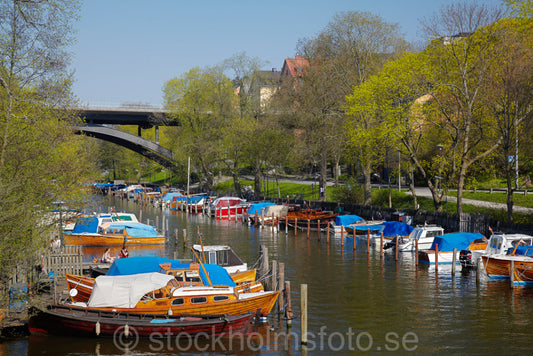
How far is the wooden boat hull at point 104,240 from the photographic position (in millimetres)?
46716

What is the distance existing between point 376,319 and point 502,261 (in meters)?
11.4

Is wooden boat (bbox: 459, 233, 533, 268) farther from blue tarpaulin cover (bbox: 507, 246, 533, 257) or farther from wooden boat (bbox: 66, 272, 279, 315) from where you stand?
wooden boat (bbox: 66, 272, 279, 315)

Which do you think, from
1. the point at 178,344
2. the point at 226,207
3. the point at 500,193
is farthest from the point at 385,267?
the point at 226,207

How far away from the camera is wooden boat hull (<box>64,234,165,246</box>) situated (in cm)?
4672

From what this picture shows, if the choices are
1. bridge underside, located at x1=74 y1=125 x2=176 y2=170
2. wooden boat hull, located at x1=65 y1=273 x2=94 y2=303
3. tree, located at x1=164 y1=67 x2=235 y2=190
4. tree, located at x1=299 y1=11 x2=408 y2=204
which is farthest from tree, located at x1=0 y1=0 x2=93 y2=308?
bridge underside, located at x1=74 y1=125 x2=176 y2=170

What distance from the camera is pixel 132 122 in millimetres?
105875

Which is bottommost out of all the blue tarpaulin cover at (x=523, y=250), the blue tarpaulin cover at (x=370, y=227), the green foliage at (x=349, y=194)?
the blue tarpaulin cover at (x=370, y=227)

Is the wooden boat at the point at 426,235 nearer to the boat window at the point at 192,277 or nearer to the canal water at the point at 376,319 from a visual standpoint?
the canal water at the point at 376,319

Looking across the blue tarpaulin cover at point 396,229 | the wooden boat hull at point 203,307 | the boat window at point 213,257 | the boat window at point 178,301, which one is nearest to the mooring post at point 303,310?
the wooden boat hull at point 203,307

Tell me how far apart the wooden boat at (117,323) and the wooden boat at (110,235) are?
23.0 m

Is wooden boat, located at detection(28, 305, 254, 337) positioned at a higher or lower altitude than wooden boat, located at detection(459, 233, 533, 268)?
lower

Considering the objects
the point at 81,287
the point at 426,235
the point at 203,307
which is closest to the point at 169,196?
the point at 426,235

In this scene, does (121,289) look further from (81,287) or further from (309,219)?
(309,219)

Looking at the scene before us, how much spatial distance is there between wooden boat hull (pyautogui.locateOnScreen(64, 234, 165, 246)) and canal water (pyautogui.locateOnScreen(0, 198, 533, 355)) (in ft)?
19.1
